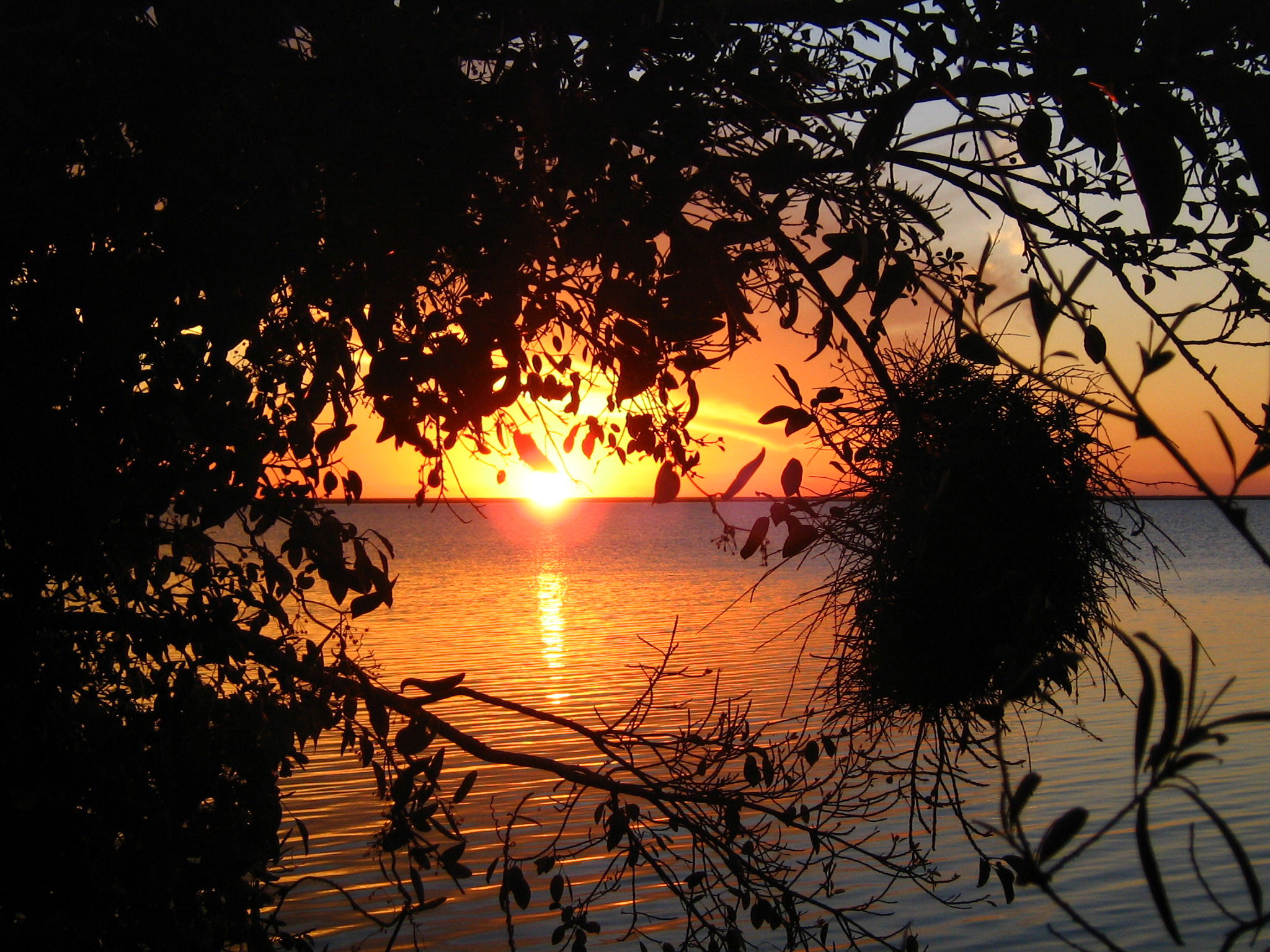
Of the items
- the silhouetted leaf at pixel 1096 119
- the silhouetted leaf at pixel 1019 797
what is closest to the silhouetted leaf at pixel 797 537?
the silhouetted leaf at pixel 1096 119

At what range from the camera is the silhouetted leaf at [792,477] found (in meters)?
1.76

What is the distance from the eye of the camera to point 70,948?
1.93 metres

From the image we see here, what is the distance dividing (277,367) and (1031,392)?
1.54 metres

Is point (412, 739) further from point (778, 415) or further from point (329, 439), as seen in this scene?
point (778, 415)

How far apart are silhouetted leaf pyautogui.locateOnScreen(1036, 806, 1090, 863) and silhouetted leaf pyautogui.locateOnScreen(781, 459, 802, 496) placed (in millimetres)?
1184

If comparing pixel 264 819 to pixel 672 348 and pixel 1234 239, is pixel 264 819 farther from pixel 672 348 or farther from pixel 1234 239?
pixel 1234 239

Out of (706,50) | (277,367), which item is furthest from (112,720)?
(706,50)

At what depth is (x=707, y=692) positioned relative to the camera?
10.6 m

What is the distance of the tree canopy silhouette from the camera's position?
5.28 ft

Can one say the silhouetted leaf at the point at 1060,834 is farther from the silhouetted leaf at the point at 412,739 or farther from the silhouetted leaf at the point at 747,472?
the silhouetted leaf at the point at 412,739

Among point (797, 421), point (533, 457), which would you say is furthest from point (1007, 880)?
point (533, 457)

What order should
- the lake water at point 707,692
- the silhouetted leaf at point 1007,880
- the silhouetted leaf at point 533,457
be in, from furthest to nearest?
the lake water at point 707,692 < the silhouetted leaf at point 1007,880 < the silhouetted leaf at point 533,457

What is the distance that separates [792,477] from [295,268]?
989 mm

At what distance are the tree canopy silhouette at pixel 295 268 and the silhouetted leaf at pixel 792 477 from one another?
0.15 metres
